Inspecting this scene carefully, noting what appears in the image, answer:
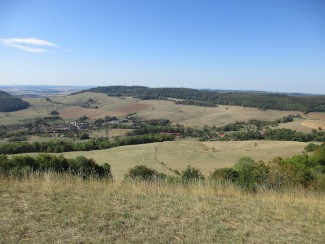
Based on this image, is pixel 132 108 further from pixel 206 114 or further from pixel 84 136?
pixel 84 136

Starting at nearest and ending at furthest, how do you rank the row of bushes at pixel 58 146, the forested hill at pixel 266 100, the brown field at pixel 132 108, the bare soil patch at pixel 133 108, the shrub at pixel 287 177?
the shrub at pixel 287 177 → the row of bushes at pixel 58 146 → the forested hill at pixel 266 100 → the brown field at pixel 132 108 → the bare soil patch at pixel 133 108

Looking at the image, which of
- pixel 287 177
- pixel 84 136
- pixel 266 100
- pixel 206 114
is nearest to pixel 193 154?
pixel 84 136

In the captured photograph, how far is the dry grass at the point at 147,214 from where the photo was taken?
4.97 meters

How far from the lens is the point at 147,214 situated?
6.01 metres

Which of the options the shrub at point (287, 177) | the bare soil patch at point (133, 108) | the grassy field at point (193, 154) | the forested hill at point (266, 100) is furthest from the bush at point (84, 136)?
the forested hill at point (266, 100)

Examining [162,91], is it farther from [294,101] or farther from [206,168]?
[206,168]

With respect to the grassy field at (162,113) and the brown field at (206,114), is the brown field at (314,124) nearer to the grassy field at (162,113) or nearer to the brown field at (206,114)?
the grassy field at (162,113)

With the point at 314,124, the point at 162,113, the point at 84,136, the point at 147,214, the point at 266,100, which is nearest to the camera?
the point at 147,214

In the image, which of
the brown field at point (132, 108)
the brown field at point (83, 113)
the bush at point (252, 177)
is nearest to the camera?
the bush at point (252, 177)

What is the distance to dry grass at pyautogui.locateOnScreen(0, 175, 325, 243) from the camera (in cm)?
497

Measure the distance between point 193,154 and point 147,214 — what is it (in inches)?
2163

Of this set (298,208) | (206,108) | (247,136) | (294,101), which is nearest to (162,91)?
(206,108)

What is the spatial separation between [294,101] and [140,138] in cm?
8801

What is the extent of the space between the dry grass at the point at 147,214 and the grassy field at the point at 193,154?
36.7 meters
